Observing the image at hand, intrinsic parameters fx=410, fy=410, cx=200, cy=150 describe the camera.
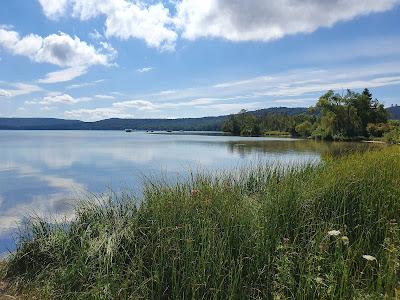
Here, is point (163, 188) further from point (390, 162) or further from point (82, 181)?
point (82, 181)

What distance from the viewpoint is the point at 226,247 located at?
500 centimetres

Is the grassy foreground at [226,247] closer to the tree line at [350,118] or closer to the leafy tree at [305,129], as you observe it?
the tree line at [350,118]

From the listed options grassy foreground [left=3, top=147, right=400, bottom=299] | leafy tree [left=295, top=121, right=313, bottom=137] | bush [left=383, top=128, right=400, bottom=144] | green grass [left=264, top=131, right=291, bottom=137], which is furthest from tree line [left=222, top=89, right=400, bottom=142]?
grassy foreground [left=3, top=147, right=400, bottom=299]

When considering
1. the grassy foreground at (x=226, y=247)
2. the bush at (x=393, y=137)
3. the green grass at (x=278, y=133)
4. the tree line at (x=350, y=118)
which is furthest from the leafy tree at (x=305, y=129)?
the grassy foreground at (x=226, y=247)

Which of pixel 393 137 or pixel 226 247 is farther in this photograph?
pixel 393 137

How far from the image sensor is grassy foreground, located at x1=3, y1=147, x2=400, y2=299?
449 cm

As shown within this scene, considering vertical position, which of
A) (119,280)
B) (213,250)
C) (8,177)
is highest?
(213,250)

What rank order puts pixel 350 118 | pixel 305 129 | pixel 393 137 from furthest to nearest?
pixel 305 129, pixel 350 118, pixel 393 137

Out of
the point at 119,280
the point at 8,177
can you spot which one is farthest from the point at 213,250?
the point at 8,177

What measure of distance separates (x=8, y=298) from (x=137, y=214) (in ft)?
6.39

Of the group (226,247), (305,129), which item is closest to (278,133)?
(305,129)

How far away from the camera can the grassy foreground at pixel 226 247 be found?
4.49 metres

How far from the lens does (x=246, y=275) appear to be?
477cm

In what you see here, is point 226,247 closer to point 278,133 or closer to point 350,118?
point 350,118
